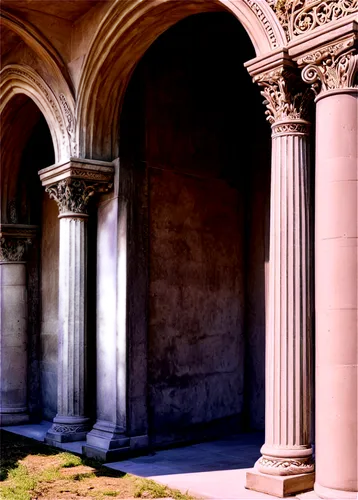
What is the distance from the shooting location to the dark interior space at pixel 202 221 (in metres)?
8.94

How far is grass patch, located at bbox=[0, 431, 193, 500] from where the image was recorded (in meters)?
6.52

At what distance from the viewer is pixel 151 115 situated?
899cm

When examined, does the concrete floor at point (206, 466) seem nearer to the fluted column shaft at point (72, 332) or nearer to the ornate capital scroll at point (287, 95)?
the fluted column shaft at point (72, 332)

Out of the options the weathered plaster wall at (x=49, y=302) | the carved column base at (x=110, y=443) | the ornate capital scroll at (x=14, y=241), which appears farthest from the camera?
the ornate capital scroll at (x=14, y=241)

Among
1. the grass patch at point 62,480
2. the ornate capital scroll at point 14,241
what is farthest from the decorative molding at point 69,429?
the ornate capital scroll at point 14,241

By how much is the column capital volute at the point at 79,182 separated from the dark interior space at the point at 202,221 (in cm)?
32

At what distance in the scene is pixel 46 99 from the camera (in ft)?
31.0

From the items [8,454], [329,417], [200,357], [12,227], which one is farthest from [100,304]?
[329,417]

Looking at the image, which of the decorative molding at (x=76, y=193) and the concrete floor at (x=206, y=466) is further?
the decorative molding at (x=76, y=193)

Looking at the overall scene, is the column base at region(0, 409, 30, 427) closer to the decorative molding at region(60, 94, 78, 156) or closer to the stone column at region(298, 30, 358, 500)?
the decorative molding at region(60, 94, 78, 156)

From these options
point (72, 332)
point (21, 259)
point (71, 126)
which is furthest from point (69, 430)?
point (71, 126)

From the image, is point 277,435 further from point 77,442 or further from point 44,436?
point 44,436

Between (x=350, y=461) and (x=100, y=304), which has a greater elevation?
(x=100, y=304)

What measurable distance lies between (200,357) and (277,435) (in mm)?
3356
